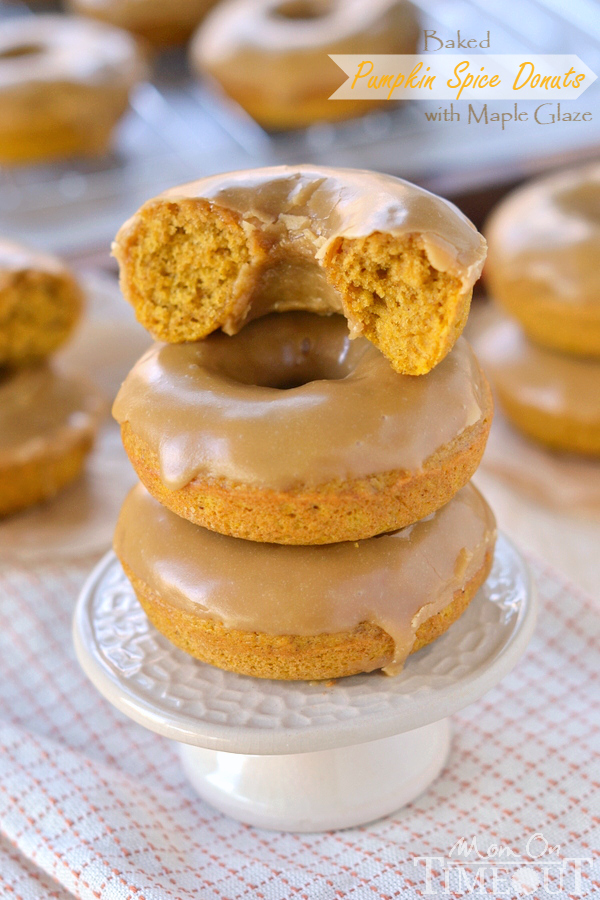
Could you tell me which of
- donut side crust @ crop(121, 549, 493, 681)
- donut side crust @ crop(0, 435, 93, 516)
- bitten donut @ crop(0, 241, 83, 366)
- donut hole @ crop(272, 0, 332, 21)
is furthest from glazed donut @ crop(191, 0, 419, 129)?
donut side crust @ crop(121, 549, 493, 681)

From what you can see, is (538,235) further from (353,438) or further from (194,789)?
(194,789)

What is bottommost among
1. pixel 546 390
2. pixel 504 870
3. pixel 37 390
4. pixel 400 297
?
pixel 546 390

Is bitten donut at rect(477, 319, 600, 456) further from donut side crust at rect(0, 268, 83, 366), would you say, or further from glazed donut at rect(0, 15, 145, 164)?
glazed donut at rect(0, 15, 145, 164)

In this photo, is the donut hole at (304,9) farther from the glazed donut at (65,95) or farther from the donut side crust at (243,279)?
the donut side crust at (243,279)

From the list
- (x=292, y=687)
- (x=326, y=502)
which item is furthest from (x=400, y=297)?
(x=292, y=687)

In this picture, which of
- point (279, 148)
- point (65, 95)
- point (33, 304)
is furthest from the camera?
point (279, 148)

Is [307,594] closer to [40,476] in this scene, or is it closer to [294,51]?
[40,476]

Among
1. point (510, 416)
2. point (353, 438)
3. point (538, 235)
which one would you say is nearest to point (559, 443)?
point (510, 416)
